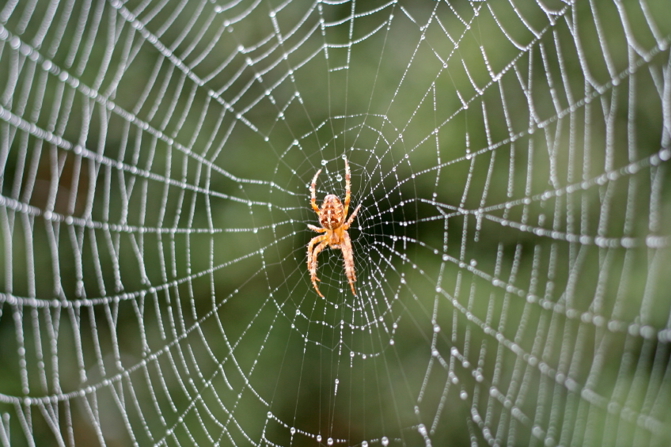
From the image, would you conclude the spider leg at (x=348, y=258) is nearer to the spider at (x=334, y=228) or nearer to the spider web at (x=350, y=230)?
the spider at (x=334, y=228)

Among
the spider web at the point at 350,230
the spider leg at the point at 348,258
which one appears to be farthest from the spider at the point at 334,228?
the spider web at the point at 350,230

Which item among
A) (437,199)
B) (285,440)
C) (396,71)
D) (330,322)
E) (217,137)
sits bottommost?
(285,440)

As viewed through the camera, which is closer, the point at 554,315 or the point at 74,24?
the point at 554,315

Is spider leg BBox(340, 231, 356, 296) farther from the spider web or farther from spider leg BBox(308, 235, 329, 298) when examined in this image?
the spider web

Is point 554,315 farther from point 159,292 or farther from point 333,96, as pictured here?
point 159,292

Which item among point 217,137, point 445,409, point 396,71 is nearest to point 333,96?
point 396,71

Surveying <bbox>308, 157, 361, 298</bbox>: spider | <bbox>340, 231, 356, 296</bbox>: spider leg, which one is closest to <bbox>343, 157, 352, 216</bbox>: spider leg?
<bbox>308, 157, 361, 298</bbox>: spider
